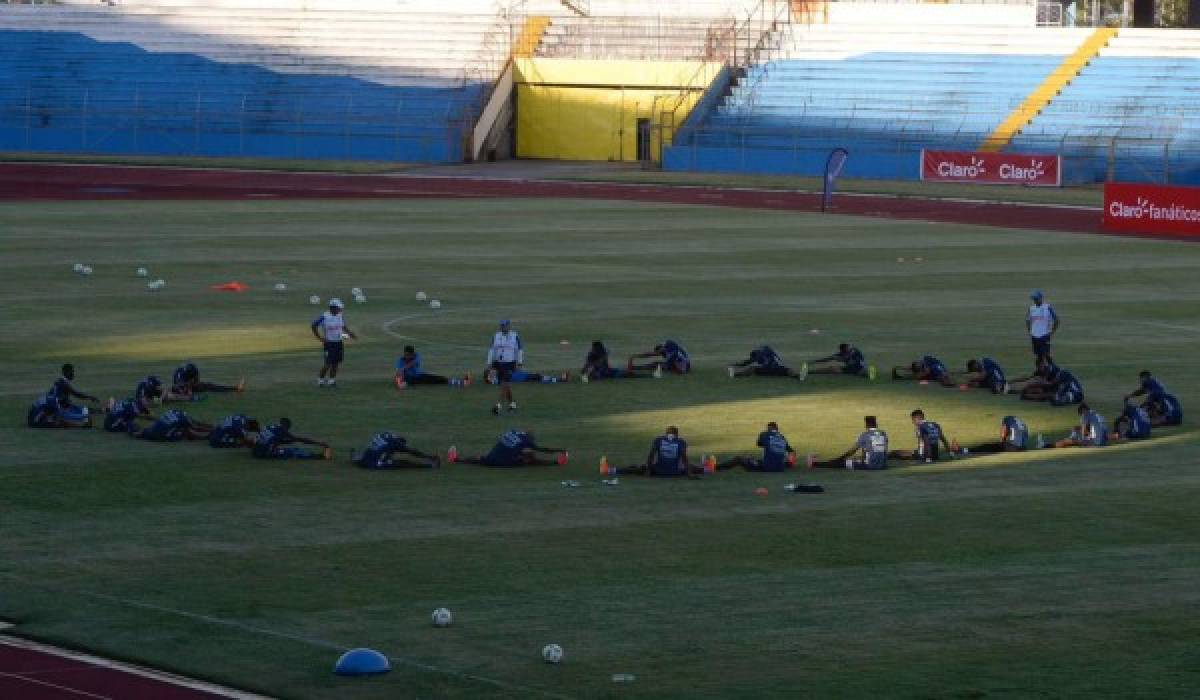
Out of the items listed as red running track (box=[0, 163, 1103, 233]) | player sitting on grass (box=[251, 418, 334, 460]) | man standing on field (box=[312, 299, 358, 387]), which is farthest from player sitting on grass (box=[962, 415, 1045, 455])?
red running track (box=[0, 163, 1103, 233])

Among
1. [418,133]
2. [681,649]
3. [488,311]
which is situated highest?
[418,133]

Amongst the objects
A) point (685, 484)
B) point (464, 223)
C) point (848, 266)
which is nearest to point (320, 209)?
point (464, 223)

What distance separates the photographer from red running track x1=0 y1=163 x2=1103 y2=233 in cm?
7175

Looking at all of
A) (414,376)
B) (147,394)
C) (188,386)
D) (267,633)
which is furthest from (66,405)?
(267,633)

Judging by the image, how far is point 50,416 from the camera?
31219mm

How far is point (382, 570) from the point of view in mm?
22906

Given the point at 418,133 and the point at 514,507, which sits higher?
the point at 418,133

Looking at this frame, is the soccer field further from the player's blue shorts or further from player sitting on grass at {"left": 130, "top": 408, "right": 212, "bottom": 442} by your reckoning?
the player's blue shorts

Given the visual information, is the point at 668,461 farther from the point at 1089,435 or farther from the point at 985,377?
the point at 985,377

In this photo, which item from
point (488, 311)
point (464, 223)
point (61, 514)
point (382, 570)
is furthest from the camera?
point (464, 223)

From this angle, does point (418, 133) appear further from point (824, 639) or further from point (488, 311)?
point (824, 639)

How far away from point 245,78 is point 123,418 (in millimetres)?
69124

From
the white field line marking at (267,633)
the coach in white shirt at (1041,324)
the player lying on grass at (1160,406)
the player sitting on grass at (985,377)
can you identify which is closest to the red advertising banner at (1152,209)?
the coach in white shirt at (1041,324)

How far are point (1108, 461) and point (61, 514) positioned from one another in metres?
13.7
